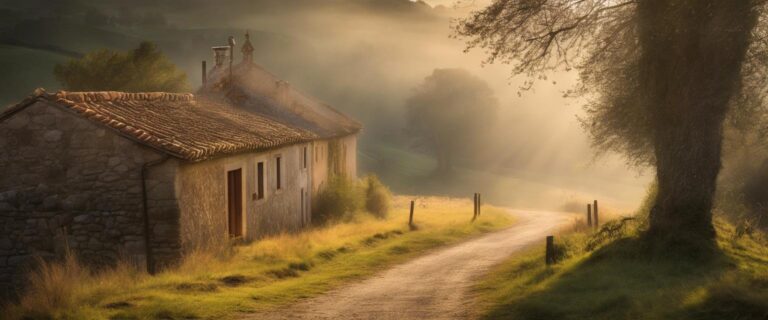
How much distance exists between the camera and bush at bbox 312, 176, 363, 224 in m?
30.1

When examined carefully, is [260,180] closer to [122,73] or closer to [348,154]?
[348,154]

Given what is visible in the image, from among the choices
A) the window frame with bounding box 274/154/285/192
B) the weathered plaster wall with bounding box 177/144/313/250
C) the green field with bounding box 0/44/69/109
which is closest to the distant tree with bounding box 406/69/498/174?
the green field with bounding box 0/44/69/109

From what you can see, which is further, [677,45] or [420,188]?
[420,188]

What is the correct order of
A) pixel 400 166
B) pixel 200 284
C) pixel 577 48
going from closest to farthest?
pixel 200 284, pixel 577 48, pixel 400 166

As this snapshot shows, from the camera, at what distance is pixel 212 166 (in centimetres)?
1900

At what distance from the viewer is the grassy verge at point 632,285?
9.64 metres

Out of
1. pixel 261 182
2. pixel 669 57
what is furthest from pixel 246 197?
pixel 669 57

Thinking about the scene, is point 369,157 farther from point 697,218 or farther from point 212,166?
point 697,218

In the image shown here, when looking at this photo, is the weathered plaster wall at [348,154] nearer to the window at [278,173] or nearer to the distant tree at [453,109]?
the window at [278,173]

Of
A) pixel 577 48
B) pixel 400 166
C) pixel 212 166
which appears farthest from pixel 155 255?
pixel 400 166

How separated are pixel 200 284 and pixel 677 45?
9567 mm

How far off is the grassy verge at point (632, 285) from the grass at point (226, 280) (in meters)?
3.59

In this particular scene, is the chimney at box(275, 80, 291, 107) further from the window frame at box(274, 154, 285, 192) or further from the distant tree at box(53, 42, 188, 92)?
the distant tree at box(53, 42, 188, 92)

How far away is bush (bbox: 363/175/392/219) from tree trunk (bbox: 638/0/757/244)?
808 inches
